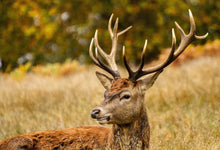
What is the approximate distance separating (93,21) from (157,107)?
7267 millimetres

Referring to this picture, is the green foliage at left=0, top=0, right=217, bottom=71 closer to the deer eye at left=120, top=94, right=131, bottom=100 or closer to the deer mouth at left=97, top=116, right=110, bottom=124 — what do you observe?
the deer eye at left=120, top=94, right=131, bottom=100

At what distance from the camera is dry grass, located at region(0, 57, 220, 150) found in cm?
443

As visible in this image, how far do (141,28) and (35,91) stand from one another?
5.78 m

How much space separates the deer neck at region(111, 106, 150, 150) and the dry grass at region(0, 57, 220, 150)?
354 millimetres

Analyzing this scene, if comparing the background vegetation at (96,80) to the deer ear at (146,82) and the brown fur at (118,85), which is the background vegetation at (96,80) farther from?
the brown fur at (118,85)

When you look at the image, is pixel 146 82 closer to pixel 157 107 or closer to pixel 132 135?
pixel 132 135

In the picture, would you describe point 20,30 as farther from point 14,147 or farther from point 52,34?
point 14,147

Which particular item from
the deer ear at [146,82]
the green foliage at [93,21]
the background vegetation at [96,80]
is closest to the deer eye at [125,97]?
the deer ear at [146,82]

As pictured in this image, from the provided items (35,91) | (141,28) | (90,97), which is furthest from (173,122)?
(141,28)

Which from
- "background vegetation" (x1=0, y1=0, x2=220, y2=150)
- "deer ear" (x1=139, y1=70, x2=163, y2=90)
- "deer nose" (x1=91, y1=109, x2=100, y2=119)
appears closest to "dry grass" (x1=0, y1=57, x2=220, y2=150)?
"background vegetation" (x1=0, y1=0, x2=220, y2=150)

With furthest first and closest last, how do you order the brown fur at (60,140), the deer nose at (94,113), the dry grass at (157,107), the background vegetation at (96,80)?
the background vegetation at (96,80) → the dry grass at (157,107) → the brown fur at (60,140) → the deer nose at (94,113)

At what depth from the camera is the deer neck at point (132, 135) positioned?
3.51 meters

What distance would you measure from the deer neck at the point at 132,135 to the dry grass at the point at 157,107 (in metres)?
0.35

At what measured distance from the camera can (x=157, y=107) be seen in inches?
232
